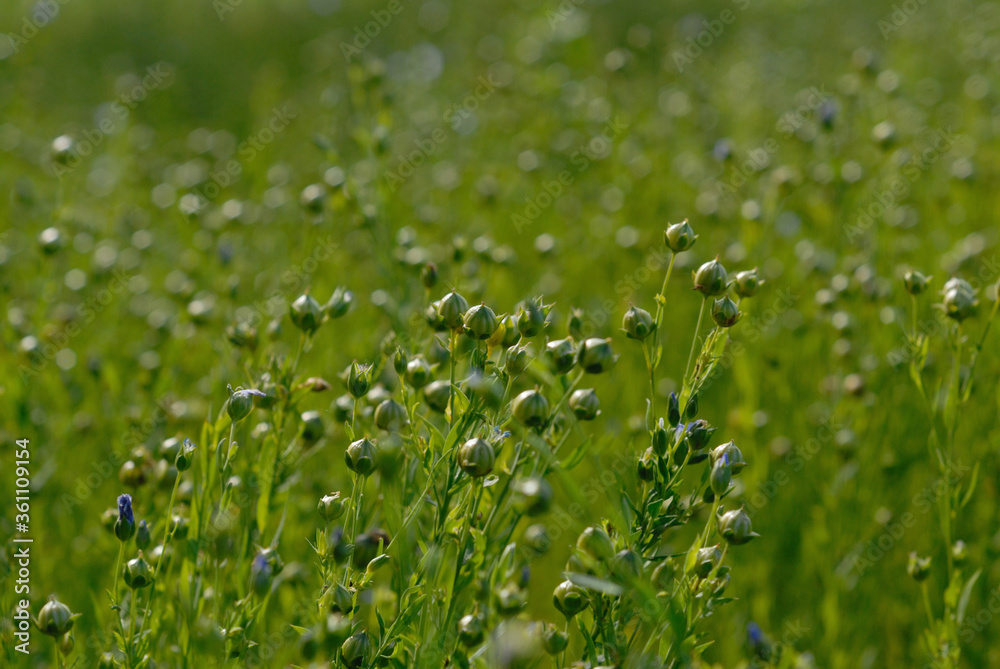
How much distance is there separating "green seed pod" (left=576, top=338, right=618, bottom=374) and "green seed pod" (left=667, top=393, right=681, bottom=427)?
10 cm

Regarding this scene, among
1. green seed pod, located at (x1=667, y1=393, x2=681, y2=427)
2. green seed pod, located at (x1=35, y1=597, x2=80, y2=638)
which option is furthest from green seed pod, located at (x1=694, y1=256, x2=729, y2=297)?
green seed pod, located at (x1=35, y1=597, x2=80, y2=638)

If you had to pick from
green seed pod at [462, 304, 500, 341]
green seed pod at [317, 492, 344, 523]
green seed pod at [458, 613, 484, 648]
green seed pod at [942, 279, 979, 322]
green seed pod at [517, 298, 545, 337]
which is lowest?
green seed pod at [942, 279, 979, 322]

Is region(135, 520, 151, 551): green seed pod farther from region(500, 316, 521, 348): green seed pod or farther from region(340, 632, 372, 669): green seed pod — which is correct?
region(500, 316, 521, 348): green seed pod

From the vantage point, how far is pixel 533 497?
1.04 m

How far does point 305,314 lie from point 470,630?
2.19ft

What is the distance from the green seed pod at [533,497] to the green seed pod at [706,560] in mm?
268

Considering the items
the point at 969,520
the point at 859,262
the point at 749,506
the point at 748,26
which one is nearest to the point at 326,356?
the point at 749,506

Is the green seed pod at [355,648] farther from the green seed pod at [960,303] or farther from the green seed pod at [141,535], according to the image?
the green seed pod at [960,303]

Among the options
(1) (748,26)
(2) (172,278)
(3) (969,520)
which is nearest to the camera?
(3) (969,520)

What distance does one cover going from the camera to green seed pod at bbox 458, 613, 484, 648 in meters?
1.16

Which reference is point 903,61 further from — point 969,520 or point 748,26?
point 748,26

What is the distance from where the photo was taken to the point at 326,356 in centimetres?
257

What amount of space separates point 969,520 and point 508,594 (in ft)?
5.62

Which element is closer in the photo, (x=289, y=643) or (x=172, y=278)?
(x=289, y=643)
